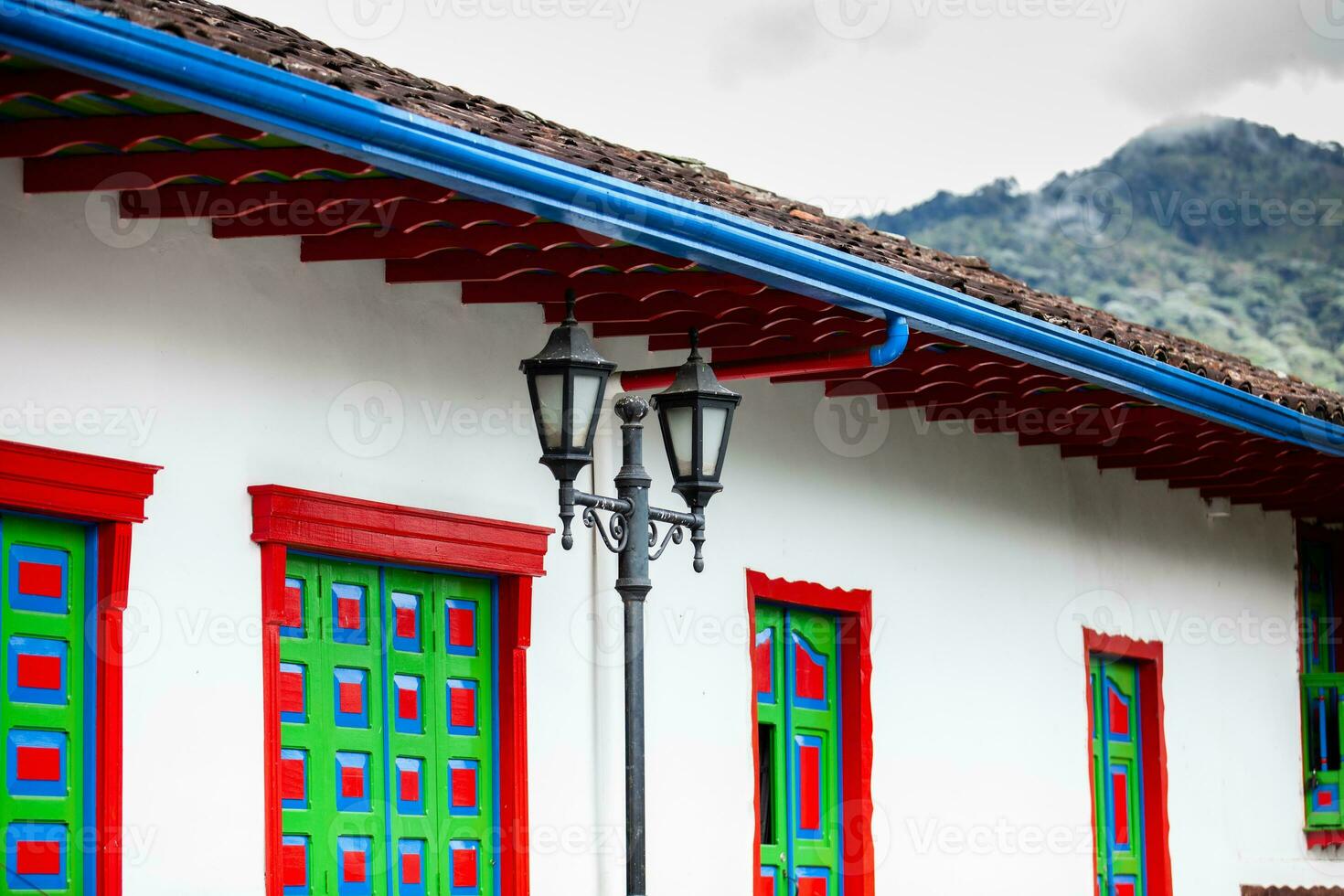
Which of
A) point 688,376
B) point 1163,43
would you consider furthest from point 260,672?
point 1163,43

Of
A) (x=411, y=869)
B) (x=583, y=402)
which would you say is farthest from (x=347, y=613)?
(x=583, y=402)

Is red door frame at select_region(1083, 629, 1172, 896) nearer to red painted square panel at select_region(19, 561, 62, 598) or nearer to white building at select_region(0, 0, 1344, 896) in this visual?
white building at select_region(0, 0, 1344, 896)

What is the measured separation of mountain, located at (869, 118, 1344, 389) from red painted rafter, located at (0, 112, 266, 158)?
41506 mm

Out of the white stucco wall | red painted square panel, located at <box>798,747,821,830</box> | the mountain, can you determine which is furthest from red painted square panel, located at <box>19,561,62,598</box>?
the mountain

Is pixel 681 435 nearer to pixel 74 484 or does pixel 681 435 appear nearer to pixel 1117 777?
pixel 74 484

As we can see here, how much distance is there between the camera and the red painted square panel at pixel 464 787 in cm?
633

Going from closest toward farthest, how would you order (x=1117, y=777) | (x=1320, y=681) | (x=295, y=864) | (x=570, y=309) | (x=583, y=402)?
(x=583, y=402) < (x=295, y=864) < (x=570, y=309) < (x=1117, y=777) < (x=1320, y=681)

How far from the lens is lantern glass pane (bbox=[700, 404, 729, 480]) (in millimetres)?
5992

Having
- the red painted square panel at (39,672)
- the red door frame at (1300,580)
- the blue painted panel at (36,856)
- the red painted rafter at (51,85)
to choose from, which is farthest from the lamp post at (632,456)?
the red door frame at (1300,580)

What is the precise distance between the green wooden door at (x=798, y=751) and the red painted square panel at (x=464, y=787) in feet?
5.30

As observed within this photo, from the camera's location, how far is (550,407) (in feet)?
18.5

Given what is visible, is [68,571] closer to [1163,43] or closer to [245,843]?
[245,843]

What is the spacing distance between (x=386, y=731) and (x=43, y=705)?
1292 mm

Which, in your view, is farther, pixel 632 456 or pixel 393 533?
pixel 393 533
